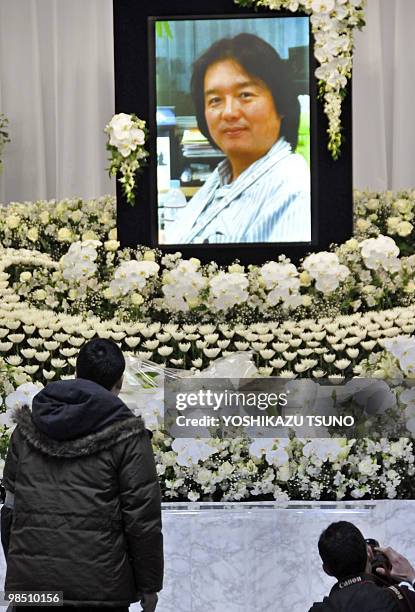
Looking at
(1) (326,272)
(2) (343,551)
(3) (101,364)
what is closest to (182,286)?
(1) (326,272)

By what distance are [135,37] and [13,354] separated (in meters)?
1.87

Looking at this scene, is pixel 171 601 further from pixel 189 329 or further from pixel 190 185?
pixel 190 185

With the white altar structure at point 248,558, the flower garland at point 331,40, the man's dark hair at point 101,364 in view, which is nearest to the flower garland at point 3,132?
the flower garland at point 331,40

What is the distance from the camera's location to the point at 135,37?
18.7 ft

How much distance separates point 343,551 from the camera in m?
2.73

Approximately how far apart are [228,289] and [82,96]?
4.72 meters

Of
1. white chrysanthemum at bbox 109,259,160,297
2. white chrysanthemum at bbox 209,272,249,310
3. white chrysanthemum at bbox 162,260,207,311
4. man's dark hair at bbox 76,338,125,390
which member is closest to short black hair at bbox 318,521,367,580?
man's dark hair at bbox 76,338,125,390

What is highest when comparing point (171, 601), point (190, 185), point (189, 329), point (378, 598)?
point (190, 185)

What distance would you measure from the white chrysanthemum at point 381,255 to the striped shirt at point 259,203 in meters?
0.55

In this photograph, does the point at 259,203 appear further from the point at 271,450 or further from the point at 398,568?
the point at 398,568

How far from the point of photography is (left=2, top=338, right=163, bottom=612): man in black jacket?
8.87 feet

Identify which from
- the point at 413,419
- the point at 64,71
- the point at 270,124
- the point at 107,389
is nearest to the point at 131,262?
the point at 270,124

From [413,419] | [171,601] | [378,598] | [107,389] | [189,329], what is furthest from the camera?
[189,329]

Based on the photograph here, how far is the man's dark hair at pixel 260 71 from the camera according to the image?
18.6 ft
